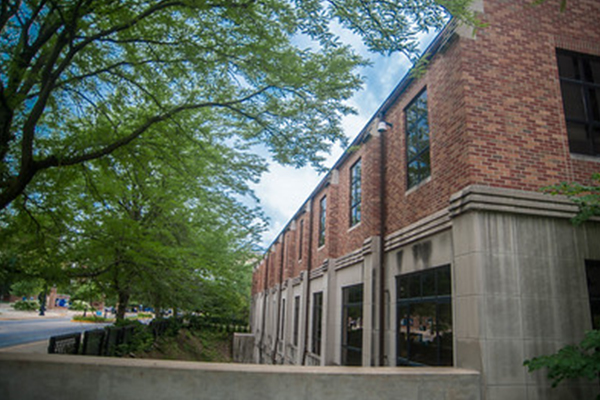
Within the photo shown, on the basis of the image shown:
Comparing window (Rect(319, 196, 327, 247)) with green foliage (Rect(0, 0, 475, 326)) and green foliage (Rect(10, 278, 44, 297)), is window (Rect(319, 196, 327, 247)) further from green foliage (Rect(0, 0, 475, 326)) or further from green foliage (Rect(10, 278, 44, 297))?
green foliage (Rect(10, 278, 44, 297))

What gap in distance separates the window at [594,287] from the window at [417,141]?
3.77 meters

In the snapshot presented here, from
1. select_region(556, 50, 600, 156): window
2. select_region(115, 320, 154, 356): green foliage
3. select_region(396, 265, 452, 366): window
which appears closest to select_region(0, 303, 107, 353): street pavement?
select_region(115, 320, 154, 356): green foliage

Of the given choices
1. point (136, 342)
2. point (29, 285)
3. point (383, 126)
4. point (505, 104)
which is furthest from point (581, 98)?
point (29, 285)

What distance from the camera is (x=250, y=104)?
8.62 m

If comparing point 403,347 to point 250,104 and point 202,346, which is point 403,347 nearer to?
point 250,104

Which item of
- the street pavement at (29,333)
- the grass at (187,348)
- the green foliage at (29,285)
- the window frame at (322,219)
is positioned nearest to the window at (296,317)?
the grass at (187,348)

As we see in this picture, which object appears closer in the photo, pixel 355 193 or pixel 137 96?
pixel 137 96

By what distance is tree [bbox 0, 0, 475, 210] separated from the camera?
6.36m

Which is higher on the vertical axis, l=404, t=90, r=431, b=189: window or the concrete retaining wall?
l=404, t=90, r=431, b=189: window

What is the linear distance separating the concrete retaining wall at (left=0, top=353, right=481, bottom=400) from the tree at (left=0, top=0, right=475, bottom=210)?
2748 mm

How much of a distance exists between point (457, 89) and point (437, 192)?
2224 millimetres

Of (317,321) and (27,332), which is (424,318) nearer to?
(317,321)

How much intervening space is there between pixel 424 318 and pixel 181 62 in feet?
24.8

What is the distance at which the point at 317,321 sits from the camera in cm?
1933
